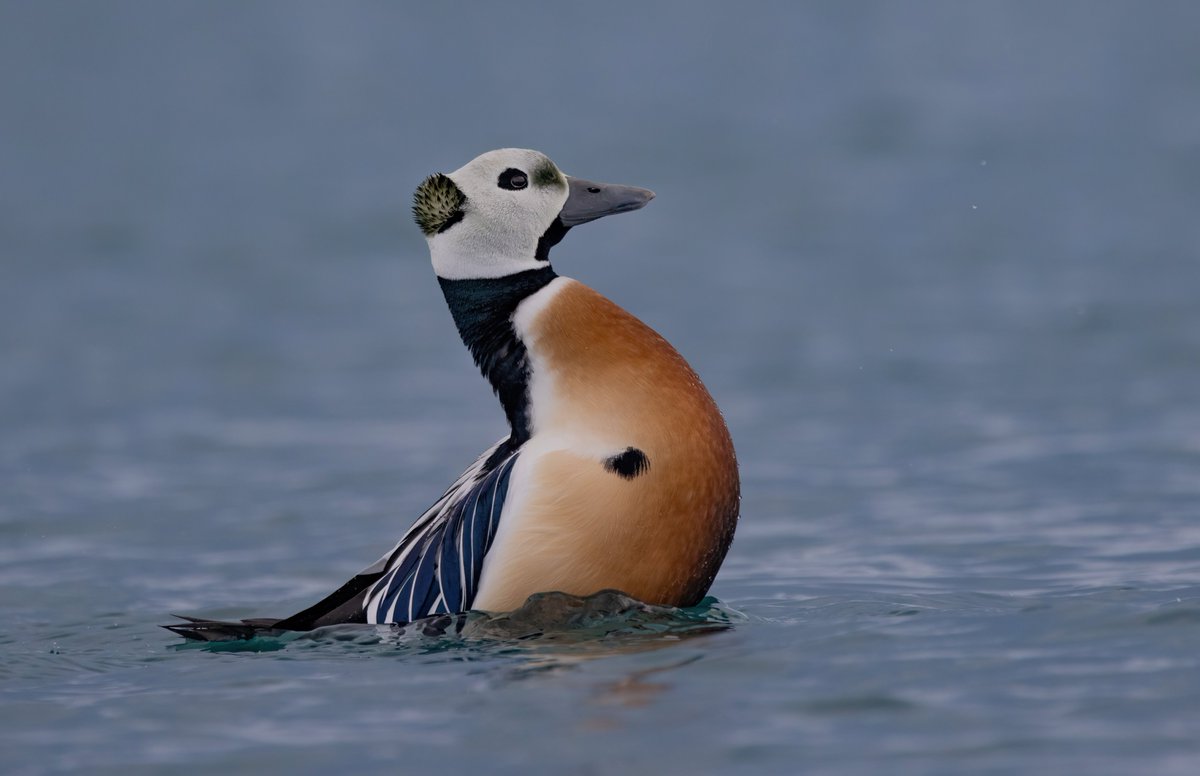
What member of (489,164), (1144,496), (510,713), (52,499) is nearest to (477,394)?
(52,499)

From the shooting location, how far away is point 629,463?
275 inches

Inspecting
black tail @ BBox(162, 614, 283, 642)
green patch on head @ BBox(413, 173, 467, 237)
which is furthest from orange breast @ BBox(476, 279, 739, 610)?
black tail @ BBox(162, 614, 283, 642)

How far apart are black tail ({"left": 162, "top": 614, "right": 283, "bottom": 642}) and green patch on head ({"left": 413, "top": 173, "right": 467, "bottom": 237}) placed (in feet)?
5.29

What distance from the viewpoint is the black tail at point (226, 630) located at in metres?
7.40

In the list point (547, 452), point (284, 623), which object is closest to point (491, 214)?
point (547, 452)

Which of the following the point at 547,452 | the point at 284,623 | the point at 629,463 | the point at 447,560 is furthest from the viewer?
the point at 284,623

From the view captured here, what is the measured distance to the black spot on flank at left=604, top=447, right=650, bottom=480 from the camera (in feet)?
22.9

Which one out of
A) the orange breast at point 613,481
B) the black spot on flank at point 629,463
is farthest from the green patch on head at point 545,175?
the black spot on flank at point 629,463

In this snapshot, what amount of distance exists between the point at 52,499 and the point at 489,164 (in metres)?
5.72

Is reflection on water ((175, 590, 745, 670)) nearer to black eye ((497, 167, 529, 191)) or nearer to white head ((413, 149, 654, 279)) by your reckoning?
white head ((413, 149, 654, 279))

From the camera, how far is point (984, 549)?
964 centimetres

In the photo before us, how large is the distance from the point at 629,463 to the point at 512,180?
128 cm

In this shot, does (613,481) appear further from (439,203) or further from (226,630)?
(226,630)

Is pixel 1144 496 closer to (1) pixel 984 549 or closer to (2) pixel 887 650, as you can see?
(1) pixel 984 549
